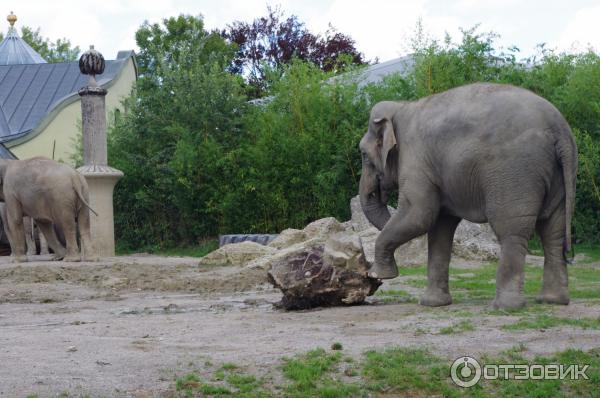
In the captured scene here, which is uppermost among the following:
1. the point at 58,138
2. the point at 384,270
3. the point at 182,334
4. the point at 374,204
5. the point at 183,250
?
the point at 58,138

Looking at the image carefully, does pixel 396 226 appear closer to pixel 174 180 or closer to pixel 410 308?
pixel 410 308

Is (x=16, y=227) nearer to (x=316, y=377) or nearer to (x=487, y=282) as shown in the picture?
(x=487, y=282)

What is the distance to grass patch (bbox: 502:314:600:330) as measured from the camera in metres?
7.85

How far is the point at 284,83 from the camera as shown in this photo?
858 inches

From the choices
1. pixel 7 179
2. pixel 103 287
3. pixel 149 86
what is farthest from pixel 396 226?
pixel 149 86

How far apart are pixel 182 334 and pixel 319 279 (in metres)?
1.88

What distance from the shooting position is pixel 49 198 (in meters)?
17.3

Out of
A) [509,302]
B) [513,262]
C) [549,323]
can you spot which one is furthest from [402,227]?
[549,323]

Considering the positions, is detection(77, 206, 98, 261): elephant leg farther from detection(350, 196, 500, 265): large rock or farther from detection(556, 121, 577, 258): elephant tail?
detection(556, 121, 577, 258): elephant tail

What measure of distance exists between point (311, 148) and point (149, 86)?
642cm

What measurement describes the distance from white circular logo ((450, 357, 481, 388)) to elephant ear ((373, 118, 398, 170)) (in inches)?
136

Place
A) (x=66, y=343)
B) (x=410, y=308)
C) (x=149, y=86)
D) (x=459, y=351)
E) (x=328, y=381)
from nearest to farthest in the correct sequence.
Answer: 1. (x=328, y=381)
2. (x=459, y=351)
3. (x=66, y=343)
4. (x=410, y=308)
5. (x=149, y=86)

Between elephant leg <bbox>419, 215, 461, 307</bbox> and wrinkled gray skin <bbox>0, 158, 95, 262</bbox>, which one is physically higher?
wrinkled gray skin <bbox>0, 158, 95, 262</bbox>

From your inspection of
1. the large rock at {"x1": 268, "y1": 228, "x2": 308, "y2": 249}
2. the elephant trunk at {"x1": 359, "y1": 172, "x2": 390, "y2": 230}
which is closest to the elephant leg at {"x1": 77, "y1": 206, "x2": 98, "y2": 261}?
the large rock at {"x1": 268, "y1": 228, "x2": 308, "y2": 249}
